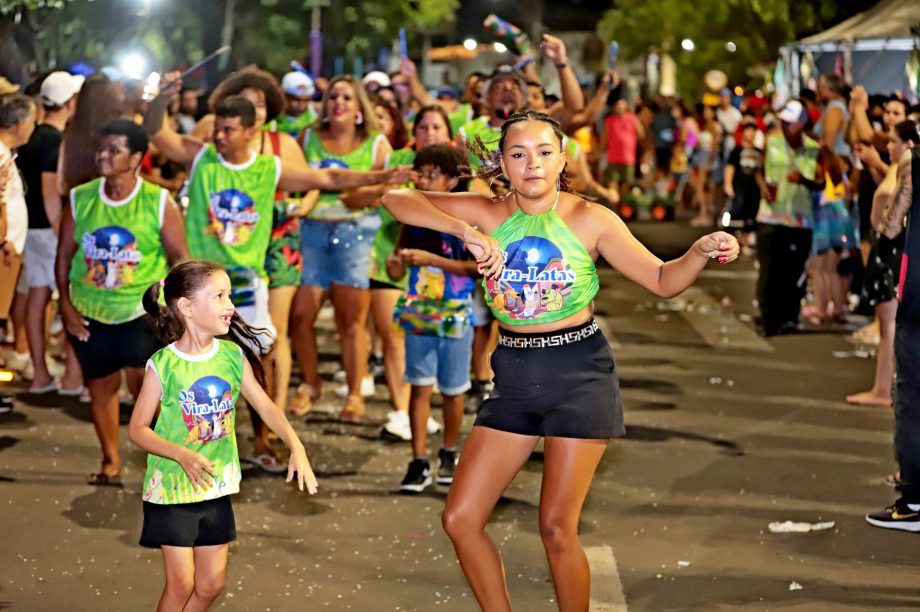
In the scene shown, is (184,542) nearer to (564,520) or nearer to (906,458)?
(564,520)

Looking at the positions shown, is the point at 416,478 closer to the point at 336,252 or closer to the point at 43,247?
the point at 336,252

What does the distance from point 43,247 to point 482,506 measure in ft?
21.6

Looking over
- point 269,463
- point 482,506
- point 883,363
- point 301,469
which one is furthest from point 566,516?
point 883,363

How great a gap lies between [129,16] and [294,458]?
86.1 ft

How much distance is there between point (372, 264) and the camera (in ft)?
33.0

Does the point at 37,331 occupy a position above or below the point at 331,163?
below

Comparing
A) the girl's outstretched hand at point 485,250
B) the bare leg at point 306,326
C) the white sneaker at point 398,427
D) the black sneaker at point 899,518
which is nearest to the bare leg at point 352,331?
the bare leg at point 306,326

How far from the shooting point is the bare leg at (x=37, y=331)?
11227 mm

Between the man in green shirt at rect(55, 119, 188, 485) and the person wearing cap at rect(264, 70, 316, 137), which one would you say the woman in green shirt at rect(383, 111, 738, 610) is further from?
the person wearing cap at rect(264, 70, 316, 137)

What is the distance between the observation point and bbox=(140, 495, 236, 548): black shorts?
17.7ft

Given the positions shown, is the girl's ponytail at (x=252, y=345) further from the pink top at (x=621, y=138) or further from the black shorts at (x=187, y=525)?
the pink top at (x=621, y=138)

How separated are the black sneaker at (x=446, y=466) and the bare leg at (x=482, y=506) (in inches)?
117

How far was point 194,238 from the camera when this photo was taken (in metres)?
8.88

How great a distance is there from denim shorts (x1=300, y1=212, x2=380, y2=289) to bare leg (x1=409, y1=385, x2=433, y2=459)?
1973mm
